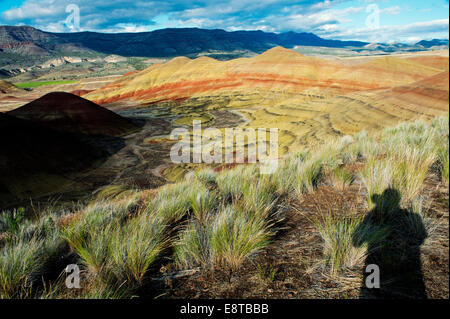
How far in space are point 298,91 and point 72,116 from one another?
1396 inches

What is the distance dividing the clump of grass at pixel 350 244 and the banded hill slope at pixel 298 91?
3642 millimetres

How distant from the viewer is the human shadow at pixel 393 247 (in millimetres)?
1819

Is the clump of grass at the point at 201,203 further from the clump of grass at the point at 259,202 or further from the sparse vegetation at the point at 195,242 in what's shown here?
the clump of grass at the point at 259,202

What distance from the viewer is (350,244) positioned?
2.14 m

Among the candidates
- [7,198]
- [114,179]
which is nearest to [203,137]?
[114,179]

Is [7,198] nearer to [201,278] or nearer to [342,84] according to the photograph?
[201,278]

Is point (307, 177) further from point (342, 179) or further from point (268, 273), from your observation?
point (268, 273)

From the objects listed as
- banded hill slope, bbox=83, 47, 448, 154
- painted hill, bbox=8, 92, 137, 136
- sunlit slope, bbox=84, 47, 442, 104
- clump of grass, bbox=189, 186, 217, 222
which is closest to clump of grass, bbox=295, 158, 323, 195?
clump of grass, bbox=189, 186, 217, 222

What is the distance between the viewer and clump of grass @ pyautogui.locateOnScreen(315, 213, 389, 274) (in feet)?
6.80

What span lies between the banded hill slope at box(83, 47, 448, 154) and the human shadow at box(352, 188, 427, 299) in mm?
3049

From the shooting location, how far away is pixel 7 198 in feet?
46.5

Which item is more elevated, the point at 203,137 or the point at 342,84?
the point at 342,84

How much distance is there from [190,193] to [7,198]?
16.2m

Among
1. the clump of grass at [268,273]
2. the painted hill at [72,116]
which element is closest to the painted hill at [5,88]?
the painted hill at [72,116]
